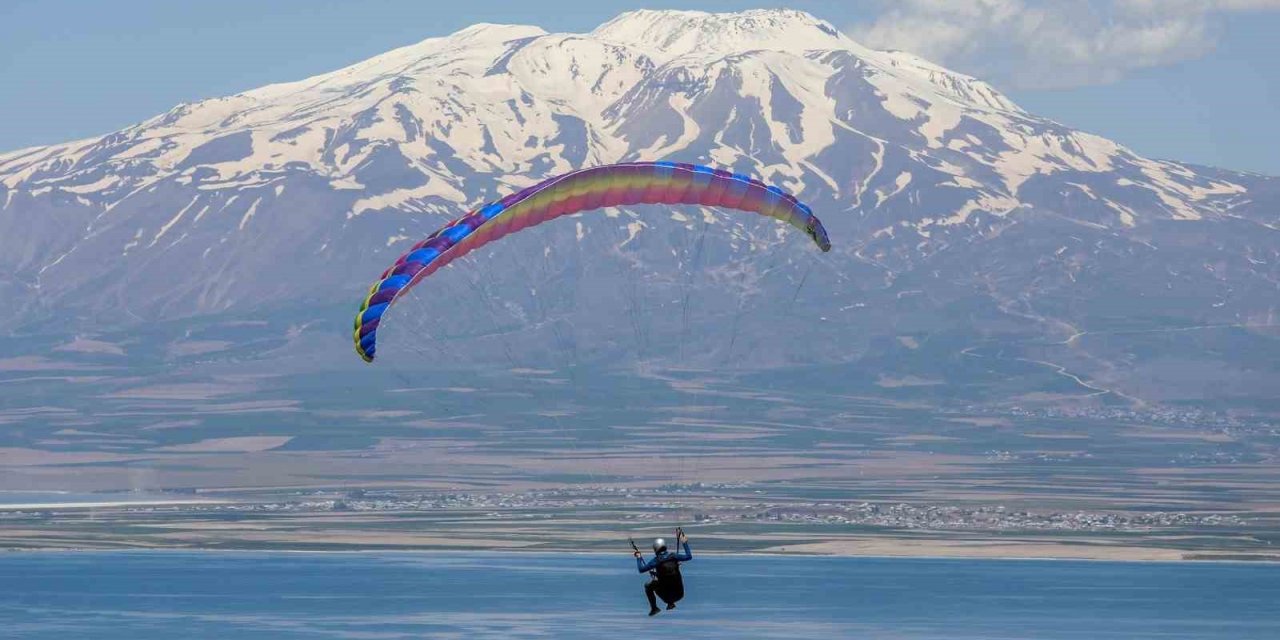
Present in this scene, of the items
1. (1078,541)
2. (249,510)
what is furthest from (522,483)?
(1078,541)

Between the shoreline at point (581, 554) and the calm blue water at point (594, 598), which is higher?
the shoreline at point (581, 554)

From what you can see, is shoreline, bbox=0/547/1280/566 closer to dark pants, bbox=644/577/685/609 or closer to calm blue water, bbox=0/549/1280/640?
calm blue water, bbox=0/549/1280/640

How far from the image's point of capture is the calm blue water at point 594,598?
8300cm

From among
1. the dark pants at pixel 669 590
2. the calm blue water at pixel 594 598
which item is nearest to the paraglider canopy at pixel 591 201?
the dark pants at pixel 669 590

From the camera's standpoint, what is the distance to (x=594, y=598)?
3755 inches

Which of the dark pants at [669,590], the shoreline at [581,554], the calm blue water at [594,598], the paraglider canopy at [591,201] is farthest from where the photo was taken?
the shoreline at [581,554]

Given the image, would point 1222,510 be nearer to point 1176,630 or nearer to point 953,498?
point 953,498

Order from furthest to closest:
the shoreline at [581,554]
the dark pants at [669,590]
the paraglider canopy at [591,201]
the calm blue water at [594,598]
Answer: the shoreline at [581,554]
the calm blue water at [594,598]
the paraglider canopy at [591,201]
the dark pants at [669,590]

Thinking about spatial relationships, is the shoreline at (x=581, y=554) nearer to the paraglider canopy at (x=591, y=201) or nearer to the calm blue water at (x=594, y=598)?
the calm blue water at (x=594, y=598)

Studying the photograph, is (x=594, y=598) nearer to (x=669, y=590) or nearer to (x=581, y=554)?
(x=581, y=554)

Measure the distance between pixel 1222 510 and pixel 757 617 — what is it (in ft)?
260

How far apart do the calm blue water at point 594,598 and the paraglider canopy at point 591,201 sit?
71.3 ft

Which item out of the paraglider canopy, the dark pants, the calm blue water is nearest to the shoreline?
the calm blue water

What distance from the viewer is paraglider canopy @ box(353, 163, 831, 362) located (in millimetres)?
57875
